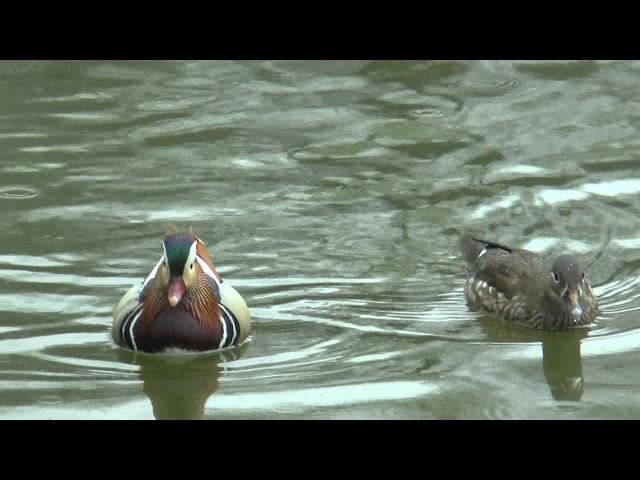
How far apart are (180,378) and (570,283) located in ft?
8.17

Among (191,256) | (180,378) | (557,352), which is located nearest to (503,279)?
(557,352)

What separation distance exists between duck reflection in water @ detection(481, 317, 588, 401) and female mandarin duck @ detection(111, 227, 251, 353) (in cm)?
164

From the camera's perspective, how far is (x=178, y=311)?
914 centimetres

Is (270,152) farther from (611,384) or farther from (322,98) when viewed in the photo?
(611,384)

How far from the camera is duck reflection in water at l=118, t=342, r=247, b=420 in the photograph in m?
8.41

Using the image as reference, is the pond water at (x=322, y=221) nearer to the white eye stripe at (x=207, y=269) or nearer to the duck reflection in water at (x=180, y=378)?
the duck reflection in water at (x=180, y=378)

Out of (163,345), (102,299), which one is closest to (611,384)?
(163,345)

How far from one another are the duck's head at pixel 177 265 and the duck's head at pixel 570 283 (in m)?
2.27

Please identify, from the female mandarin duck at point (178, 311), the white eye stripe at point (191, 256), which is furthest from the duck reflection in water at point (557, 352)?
the white eye stripe at point (191, 256)

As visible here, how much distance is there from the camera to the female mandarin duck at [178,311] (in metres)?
9.00

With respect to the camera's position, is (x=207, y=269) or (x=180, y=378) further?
(x=207, y=269)

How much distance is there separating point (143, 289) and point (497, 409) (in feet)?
7.66

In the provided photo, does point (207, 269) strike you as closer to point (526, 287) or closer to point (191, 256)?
point (191, 256)

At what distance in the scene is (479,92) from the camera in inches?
560
